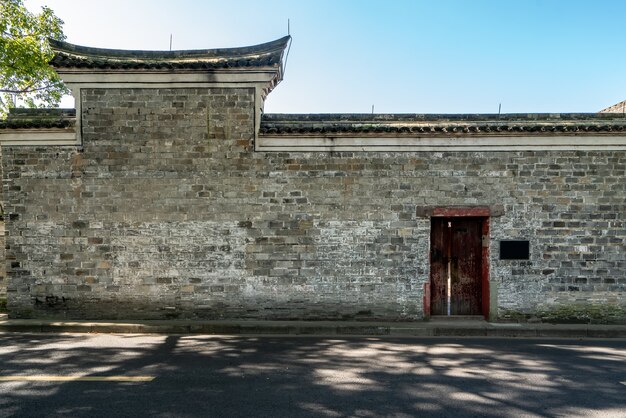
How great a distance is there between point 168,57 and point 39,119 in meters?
2.98

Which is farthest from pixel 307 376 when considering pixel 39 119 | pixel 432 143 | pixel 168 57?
pixel 39 119

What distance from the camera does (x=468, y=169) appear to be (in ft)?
29.6

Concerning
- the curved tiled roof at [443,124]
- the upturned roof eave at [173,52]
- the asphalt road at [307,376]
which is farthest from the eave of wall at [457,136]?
the asphalt road at [307,376]

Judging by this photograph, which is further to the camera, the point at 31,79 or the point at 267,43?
the point at 31,79

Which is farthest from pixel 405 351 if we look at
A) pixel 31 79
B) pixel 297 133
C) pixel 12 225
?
pixel 31 79

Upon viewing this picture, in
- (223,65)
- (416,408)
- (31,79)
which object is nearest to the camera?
(416,408)

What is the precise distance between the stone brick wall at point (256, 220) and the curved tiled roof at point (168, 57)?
533mm

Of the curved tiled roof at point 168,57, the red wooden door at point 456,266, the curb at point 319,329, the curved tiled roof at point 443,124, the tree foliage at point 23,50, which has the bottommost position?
the curb at point 319,329

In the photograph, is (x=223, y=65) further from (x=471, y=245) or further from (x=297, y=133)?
(x=471, y=245)

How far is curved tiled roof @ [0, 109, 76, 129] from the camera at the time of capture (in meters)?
8.95

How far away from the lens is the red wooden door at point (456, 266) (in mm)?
9391

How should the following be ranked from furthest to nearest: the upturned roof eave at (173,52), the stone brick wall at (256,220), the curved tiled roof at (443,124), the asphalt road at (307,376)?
the upturned roof eave at (173,52), the stone brick wall at (256,220), the curved tiled roof at (443,124), the asphalt road at (307,376)

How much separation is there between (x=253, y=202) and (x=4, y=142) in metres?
5.23

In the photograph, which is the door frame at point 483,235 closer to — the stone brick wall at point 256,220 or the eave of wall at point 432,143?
the stone brick wall at point 256,220
